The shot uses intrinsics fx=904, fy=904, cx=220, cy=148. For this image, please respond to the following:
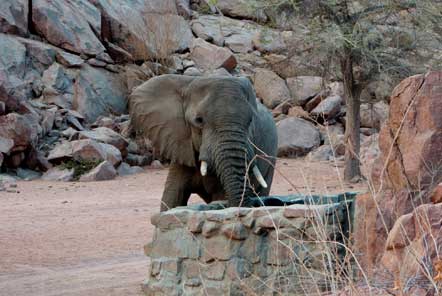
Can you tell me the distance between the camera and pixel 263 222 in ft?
19.3

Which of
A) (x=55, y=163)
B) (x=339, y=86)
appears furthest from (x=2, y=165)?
(x=339, y=86)

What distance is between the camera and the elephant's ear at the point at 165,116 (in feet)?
28.9

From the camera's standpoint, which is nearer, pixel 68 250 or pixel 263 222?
pixel 263 222

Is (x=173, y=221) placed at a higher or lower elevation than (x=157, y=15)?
higher

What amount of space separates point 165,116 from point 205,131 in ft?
2.71

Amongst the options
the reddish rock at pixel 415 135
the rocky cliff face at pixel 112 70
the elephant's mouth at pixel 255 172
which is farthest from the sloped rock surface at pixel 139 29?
the reddish rock at pixel 415 135

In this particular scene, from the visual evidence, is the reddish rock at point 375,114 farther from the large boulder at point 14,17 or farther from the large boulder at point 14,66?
the large boulder at point 14,17

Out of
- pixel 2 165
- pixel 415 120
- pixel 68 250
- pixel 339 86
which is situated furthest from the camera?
pixel 339 86

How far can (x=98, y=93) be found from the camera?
75.3 feet

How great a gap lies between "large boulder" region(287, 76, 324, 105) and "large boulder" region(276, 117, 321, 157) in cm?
195

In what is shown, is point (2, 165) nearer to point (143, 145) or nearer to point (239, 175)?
point (143, 145)

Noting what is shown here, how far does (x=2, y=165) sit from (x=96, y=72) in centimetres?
573

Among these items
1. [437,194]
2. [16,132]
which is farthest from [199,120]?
[16,132]

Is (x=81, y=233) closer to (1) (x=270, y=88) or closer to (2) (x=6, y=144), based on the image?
(2) (x=6, y=144)
